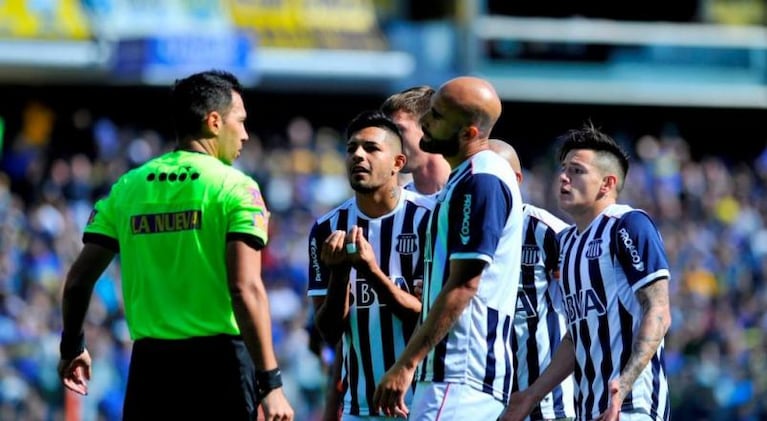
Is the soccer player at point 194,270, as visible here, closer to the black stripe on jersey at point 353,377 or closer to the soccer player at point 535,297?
the black stripe on jersey at point 353,377

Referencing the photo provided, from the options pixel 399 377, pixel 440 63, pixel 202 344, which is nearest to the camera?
pixel 399 377

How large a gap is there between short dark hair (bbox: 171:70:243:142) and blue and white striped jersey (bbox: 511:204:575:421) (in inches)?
63.0

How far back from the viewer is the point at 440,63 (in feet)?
93.1

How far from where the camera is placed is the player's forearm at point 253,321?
668 centimetres

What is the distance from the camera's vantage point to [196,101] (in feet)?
23.0

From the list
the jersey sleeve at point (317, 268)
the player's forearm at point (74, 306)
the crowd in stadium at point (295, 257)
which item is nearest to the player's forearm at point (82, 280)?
the player's forearm at point (74, 306)

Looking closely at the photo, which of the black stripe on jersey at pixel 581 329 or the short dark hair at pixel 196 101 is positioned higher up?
the short dark hair at pixel 196 101

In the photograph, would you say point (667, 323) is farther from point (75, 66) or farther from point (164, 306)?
point (75, 66)

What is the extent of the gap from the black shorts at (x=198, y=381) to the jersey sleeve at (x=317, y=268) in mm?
928

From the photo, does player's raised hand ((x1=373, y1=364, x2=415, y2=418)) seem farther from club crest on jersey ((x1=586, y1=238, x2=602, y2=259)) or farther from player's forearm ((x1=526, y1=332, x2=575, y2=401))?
club crest on jersey ((x1=586, y1=238, x2=602, y2=259))

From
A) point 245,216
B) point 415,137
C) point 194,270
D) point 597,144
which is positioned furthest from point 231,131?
point 597,144

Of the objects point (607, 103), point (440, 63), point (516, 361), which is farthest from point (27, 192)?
point (516, 361)

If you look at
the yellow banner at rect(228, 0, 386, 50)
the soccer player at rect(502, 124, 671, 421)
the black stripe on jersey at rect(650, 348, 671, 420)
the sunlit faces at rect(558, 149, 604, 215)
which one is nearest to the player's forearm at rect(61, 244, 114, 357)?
the soccer player at rect(502, 124, 671, 421)

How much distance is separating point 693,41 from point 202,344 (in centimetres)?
2467
